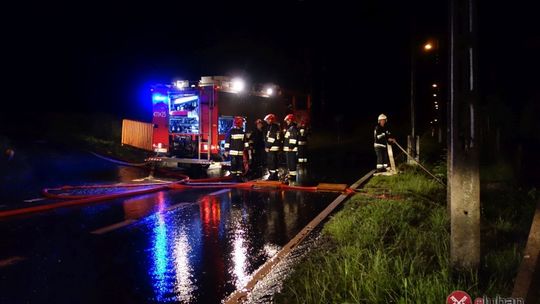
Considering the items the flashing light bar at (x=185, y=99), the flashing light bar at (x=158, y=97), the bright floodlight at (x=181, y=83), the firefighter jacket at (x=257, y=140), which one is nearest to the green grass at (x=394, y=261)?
the firefighter jacket at (x=257, y=140)

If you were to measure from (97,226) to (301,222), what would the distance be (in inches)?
120

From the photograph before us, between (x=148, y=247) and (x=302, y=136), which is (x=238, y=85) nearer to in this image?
(x=302, y=136)

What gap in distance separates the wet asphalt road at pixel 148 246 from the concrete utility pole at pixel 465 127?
2.14 m

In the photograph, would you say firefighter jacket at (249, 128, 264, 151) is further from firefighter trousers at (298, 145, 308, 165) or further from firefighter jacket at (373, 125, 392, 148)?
firefighter jacket at (373, 125, 392, 148)

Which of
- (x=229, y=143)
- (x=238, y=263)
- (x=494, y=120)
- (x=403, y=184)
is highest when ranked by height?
(x=494, y=120)

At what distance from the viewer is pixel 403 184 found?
9.83 m

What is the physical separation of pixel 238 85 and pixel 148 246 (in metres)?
8.64

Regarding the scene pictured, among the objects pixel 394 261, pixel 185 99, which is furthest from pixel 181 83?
pixel 394 261

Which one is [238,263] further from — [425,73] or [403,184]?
[425,73]

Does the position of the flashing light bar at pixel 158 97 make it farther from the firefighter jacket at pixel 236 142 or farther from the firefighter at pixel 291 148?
the firefighter at pixel 291 148

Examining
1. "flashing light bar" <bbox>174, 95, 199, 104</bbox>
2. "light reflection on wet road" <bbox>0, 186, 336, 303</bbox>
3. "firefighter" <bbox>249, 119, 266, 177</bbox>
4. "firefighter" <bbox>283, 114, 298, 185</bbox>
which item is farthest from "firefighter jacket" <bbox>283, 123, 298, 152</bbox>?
"flashing light bar" <bbox>174, 95, 199, 104</bbox>

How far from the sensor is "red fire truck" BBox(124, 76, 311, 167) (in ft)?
43.3

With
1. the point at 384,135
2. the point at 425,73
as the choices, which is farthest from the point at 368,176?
the point at 425,73

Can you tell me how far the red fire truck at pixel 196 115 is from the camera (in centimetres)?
1321
